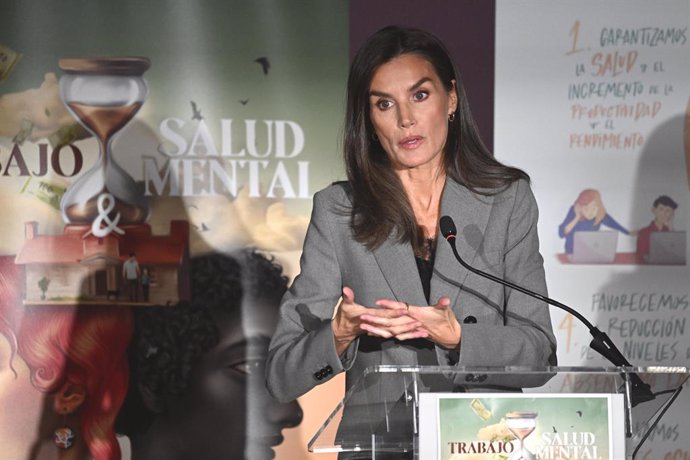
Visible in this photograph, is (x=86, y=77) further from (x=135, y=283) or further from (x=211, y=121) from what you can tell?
(x=135, y=283)

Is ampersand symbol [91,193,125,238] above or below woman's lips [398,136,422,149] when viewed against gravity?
below

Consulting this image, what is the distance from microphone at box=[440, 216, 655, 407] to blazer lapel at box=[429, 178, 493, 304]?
14cm

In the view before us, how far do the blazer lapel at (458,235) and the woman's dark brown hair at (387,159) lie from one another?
1.4 inches

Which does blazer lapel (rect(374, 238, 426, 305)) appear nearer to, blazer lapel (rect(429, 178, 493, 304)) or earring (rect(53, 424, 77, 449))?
blazer lapel (rect(429, 178, 493, 304))

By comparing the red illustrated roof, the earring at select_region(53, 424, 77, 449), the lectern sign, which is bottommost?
the earring at select_region(53, 424, 77, 449)

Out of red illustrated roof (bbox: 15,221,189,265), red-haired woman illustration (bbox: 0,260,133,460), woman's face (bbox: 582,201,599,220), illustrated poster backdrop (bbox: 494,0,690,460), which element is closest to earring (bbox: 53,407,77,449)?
red-haired woman illustration (bbox: 0,260,133,460)

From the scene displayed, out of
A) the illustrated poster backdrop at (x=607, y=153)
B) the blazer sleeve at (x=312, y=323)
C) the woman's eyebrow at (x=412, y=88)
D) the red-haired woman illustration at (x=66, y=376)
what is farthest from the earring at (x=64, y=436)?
the woman's eyebrow at (x=412, y=88)

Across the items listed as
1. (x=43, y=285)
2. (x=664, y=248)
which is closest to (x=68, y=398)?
(x=43, y=285)

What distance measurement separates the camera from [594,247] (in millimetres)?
3953

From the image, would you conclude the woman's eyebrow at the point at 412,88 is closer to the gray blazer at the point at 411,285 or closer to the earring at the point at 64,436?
the gray blazer at the point at 411,285

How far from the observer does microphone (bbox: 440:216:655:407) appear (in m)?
1.61

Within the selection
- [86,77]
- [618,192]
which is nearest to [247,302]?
[86,77]

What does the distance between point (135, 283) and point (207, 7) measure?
1179 millimetres

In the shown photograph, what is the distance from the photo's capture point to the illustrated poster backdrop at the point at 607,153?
392 centimetres
